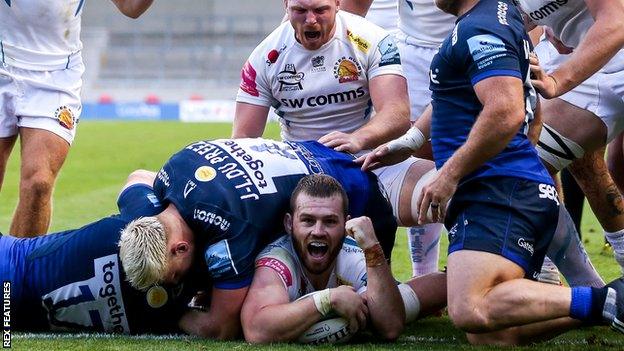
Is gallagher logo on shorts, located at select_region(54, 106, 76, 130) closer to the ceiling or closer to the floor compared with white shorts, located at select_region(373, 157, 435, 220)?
closer to the ceiling

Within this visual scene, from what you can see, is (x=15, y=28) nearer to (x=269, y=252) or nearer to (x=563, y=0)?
(x=269, y=252)

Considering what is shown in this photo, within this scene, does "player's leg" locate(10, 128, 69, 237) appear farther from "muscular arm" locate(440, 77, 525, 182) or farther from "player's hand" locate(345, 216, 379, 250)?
"muscular arm" locate(440, 77, 525, 182)

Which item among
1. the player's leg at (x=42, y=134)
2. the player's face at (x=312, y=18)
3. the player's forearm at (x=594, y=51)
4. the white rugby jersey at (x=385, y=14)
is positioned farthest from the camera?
the white rugby jersey at (x=385, y=14)

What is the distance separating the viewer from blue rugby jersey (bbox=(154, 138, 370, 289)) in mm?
5492

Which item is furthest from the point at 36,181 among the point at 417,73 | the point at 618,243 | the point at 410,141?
the point at 618,243

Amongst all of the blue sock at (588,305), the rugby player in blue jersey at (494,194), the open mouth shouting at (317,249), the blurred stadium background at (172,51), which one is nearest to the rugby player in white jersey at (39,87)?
the open mouth shouting at (317,249)

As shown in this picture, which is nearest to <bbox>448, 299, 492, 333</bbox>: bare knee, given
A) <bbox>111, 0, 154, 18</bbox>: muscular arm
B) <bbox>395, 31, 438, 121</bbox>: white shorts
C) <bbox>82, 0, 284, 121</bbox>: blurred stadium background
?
<bbox>395, 31, 438, 121</bbox>: white shorts

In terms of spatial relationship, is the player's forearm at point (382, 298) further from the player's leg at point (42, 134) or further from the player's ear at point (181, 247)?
the player's leg at point (42, 134)

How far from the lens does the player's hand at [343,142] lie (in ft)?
21.2

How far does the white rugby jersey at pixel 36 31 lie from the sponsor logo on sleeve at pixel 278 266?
8.71 ft

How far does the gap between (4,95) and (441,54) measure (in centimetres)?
320

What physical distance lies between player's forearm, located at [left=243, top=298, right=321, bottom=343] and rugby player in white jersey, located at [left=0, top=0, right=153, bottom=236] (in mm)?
2243

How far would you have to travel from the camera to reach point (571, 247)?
605 centimetres

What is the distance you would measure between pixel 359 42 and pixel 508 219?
81.5 inches
